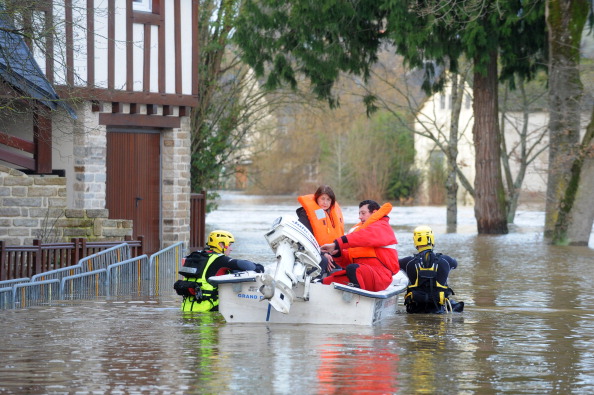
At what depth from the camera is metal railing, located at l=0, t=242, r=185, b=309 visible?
51.9 feet

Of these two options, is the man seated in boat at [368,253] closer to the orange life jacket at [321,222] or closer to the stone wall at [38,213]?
the orange life jacket at [321,222]

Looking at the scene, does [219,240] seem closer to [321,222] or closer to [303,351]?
[321,222]

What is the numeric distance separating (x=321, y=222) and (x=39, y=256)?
4372 millimetres

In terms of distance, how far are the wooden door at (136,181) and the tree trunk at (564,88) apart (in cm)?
1089

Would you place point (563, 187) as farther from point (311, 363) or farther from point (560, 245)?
point (311, 363)

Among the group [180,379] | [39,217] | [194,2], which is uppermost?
[194,2]

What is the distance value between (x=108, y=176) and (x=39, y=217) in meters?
3.65

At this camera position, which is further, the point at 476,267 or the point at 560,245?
the point at 560,245

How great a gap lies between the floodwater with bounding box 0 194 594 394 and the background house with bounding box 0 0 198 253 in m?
5.13

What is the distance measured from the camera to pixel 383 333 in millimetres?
13383

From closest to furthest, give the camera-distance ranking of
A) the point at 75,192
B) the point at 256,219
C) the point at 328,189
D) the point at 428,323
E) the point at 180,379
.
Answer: the point at 180,379
the point at 428,323
the point at 328,189
the point at 75,192
the point at 256,219

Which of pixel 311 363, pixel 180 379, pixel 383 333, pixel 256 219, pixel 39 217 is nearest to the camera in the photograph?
pixel 180 379

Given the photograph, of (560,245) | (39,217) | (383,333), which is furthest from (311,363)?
(560,245)

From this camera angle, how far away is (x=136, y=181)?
82.3 feet
